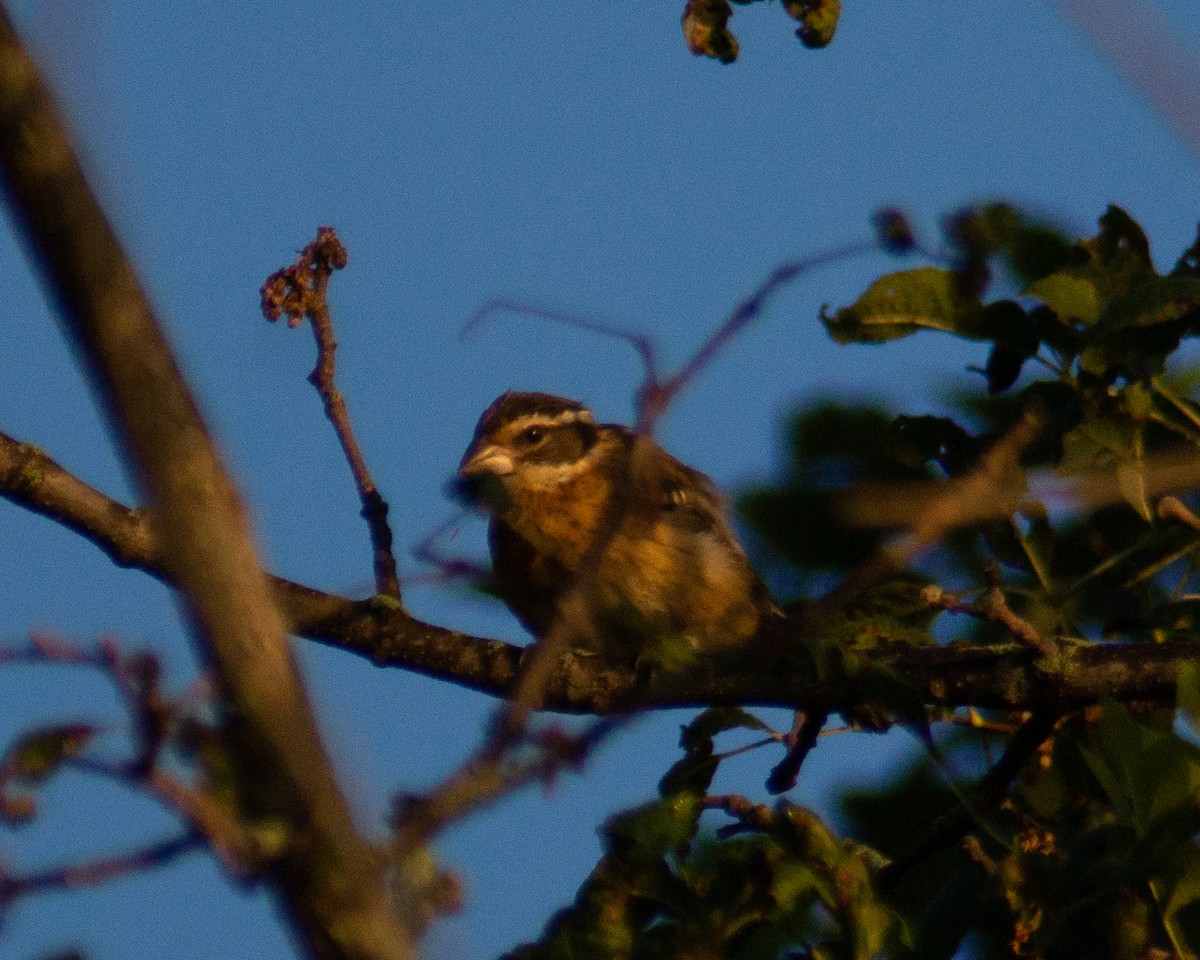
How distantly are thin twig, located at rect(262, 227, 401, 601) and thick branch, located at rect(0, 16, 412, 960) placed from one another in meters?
2.25

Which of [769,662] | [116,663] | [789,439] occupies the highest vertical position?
[116,663]

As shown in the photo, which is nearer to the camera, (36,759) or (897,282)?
(36,759)

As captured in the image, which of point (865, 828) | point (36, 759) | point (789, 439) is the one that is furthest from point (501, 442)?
point (36, 759)

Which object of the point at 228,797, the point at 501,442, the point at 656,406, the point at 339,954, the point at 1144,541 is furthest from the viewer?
the point at 501,442

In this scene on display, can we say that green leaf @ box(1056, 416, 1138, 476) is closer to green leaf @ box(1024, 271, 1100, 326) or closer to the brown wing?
green leaf @ box(1024, 271, 1100, 326)

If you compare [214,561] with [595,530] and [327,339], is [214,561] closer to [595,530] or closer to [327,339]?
[327,339]

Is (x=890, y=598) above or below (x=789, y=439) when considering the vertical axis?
below

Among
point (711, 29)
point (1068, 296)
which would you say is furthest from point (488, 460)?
point (711, 29)

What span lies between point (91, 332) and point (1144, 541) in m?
3.31

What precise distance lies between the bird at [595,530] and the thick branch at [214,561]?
4441 millimetres

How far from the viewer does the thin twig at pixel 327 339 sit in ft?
12.9

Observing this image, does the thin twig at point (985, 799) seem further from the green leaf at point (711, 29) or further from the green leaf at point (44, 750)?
the green leaf at point (44, 750)

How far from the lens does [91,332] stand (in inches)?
62.0

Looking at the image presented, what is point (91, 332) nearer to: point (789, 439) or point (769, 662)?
point (769, 662)
